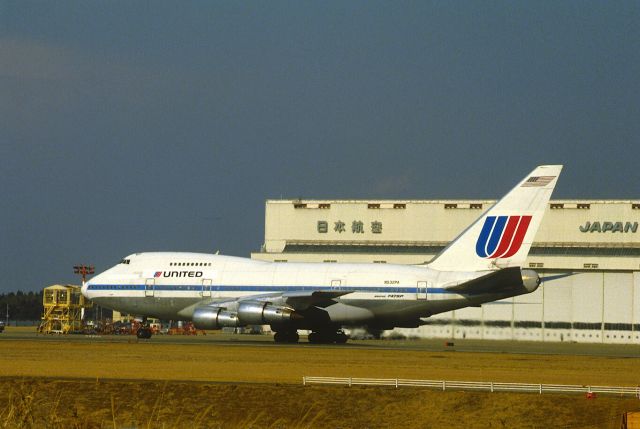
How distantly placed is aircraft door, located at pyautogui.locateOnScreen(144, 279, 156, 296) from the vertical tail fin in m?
16.0

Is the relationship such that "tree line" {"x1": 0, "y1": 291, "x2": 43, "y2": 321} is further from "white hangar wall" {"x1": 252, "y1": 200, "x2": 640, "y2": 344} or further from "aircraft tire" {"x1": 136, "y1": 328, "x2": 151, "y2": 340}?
"aircraft tire" {"x1": 136, "y1": 328, "x2": 151, "y2": 340}

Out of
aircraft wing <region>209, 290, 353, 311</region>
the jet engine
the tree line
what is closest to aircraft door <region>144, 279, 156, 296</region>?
aircraft wing <region>209, 290, 353, 311</region>

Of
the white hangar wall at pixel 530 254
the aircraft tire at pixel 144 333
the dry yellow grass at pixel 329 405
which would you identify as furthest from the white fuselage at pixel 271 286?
the dry yellow grass at pixel 329 405

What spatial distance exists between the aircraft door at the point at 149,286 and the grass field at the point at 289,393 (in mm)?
17318

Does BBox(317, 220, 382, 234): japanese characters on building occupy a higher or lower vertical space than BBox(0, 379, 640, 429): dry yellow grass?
higher

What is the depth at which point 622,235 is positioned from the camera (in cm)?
8362

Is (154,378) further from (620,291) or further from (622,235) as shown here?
(622,235)

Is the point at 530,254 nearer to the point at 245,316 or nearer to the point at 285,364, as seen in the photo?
the point at 245,316

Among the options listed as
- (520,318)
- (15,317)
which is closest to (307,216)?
(520,318)

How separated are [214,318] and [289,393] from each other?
25.6 meters

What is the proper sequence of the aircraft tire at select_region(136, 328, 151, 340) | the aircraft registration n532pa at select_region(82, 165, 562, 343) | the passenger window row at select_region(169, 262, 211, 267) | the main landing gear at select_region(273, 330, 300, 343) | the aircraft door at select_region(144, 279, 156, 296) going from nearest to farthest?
the aircraft registration n532pa at select_region(82, 165, 562, 343)
the main landing gear at select_region(273, 330, 300, 343)
the passenger window row at select_region(169, 262, 211, 267)
the aircraft door at select_region(144, 279, 156, 296)
the aircraft tire at select_region(136, 328, 151, 340)

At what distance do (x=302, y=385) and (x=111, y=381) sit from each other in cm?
561

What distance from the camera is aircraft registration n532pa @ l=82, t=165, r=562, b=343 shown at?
51.7 metres

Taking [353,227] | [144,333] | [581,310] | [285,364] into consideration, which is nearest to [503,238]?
[581,310]
